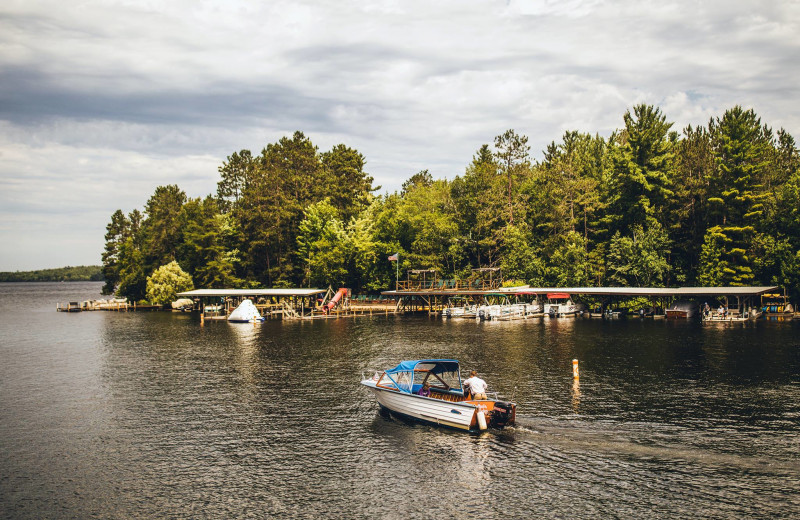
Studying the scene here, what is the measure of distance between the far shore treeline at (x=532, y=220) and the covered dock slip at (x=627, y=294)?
3322 millimetres

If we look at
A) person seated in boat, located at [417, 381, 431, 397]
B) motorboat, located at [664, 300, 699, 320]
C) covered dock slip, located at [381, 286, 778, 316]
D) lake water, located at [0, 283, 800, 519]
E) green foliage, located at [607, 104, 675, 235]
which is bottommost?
lake water, located at [0, 283, 800, 519]

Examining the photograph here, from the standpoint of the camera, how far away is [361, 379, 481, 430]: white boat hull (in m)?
29.1

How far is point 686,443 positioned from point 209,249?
336 ft

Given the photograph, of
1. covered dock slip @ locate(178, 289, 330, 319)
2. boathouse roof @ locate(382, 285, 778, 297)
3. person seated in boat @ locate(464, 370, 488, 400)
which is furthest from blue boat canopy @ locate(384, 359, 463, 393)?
covered dock slip @ locate(178, 289, 330, 319)

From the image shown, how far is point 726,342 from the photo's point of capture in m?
56.5

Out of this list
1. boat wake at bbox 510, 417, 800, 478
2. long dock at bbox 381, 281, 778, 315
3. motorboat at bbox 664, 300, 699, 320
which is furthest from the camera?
motorboat at bbox 664, 300, 699, 320

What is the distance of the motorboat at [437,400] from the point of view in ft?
95.8

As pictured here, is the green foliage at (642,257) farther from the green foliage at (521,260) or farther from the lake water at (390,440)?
the lake water at (390,440)

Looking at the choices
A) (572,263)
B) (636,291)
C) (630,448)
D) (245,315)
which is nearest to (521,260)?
(572,263)

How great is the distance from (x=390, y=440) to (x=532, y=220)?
83.0 meters

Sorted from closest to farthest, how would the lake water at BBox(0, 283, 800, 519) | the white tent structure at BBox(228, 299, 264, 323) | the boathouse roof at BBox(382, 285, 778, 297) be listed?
1. the lake water at BBox(0, 283, 800, 519)
2. the boathouse roof at BBox(382, 285, 778, 297)
3. the white tent structure at BBox(228, 299, 264, 323)

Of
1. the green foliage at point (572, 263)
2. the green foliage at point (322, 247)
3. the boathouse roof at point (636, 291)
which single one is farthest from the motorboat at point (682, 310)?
the green foliage at point (322, 247)

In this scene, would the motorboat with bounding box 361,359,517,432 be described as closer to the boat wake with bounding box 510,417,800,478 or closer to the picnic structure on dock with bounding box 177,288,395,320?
the boat wake with bounding box 510,417,800,478

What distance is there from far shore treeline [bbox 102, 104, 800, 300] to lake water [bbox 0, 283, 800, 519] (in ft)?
118
